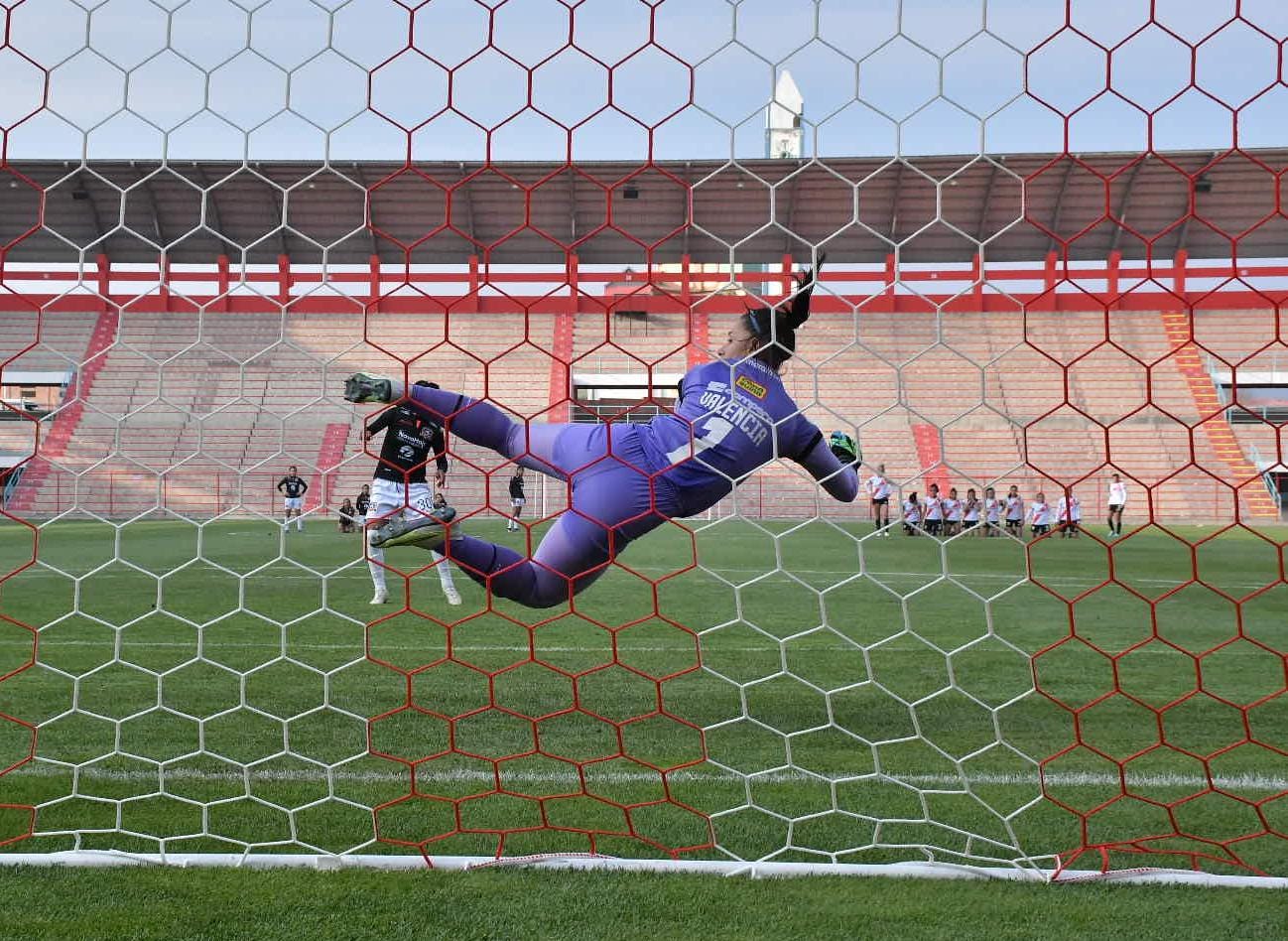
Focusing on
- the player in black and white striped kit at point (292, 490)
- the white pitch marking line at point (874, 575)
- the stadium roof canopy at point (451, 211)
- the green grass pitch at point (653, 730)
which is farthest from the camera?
the white pitch marking line at point (874, 575)

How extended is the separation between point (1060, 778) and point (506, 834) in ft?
5.62

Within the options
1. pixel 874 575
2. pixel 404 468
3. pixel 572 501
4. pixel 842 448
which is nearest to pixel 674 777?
→ pixel 572 501

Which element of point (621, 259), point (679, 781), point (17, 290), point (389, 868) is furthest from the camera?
point (621, 259)

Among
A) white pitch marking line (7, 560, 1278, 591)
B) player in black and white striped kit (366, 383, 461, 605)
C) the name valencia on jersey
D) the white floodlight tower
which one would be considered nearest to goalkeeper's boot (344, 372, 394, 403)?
player in black and white striped kit (366, 383, 461, 605)

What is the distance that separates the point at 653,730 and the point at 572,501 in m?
1.14

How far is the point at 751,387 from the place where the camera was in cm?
330

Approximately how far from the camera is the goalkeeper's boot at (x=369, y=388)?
3.10m

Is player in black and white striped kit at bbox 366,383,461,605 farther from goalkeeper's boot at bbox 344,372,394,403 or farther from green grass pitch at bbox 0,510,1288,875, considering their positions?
goalkeeper's boot at bbox 344,372,394,403

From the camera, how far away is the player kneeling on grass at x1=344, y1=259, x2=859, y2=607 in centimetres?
328

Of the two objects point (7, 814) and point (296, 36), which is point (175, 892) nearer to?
point (7, 814)

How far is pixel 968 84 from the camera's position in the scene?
9.64 feet

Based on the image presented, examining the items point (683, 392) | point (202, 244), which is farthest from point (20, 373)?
point (683, 392)

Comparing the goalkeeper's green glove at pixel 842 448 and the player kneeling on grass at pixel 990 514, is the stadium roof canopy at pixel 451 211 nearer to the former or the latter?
the goalkeeper's green glove at pixel 842 448

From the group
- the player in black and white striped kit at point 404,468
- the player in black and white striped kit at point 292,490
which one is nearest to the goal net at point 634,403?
the player in black and white striped kit at point 404,468
